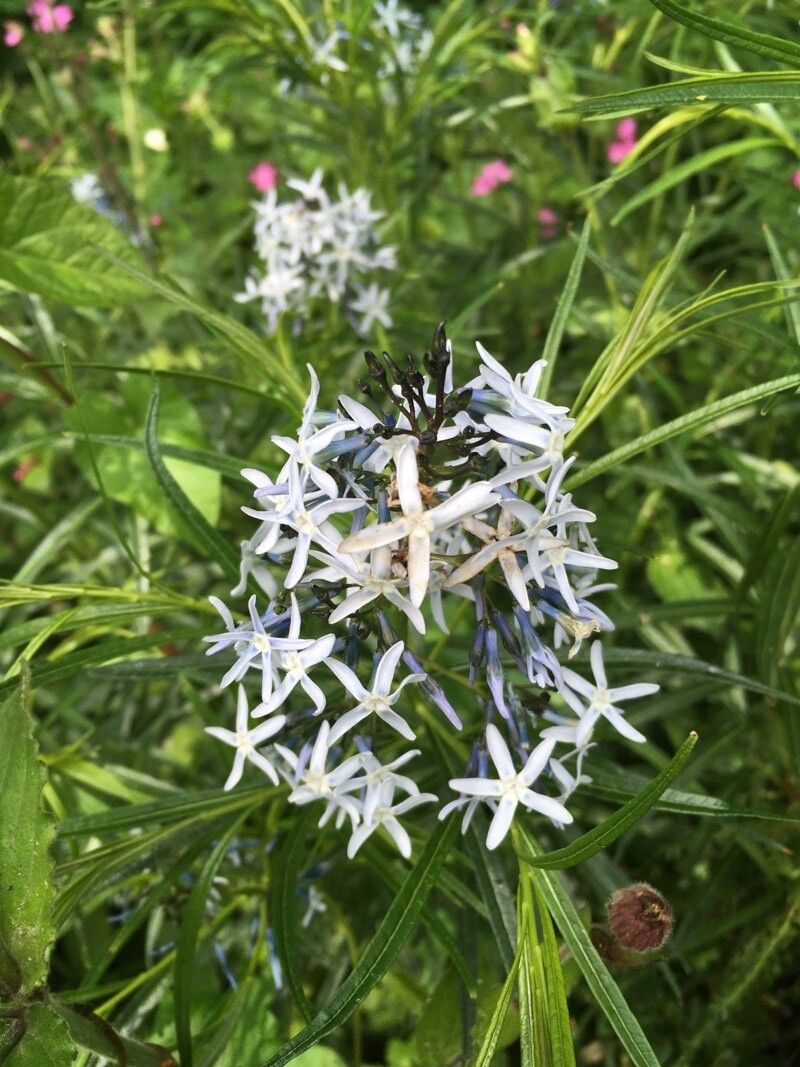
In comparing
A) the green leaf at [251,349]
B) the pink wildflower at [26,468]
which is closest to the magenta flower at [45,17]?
the pink wildflower at [26,468]

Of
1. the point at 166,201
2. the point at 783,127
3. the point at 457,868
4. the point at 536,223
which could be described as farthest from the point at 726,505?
the point at 166,201

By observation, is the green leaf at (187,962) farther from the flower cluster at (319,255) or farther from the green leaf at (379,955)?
the flower cluster at (319,255)

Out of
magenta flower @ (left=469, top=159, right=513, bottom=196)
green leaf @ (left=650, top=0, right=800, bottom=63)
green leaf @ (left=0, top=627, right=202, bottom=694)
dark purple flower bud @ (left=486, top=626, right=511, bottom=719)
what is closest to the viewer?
green leaf @ (left=650, top=0, right=800, bottom=63)

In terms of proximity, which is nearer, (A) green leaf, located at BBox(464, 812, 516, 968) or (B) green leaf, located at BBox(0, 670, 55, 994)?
(B) green leaf, located at BBox(0, 670, 55, 994)

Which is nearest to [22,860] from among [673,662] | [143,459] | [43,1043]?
[43,1043]

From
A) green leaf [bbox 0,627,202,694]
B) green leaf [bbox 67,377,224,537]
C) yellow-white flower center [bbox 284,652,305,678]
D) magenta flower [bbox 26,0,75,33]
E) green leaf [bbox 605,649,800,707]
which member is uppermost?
magenta flower [bbox 26,0,75,33]

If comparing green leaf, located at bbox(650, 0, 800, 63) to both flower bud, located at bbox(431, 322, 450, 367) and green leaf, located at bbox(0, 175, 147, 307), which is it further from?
green leaf, located at bbox(0, 175, 147, 307)

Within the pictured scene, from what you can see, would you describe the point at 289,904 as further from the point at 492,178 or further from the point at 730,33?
the point at 492,178

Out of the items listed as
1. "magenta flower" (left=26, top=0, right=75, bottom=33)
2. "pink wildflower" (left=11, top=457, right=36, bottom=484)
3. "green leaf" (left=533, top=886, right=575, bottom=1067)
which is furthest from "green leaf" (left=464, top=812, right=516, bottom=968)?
"magenta flower" (left=26, top=0, right=75, bottom=33)
